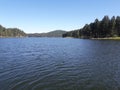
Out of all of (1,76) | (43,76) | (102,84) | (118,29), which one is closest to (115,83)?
(102,84)

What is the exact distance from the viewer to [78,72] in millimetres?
19500

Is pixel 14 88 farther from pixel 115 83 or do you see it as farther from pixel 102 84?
pixel 115 83

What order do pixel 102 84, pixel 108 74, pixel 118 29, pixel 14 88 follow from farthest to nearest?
1. pixel 118 29
2. pixel 108 74
3. pixel 102 84
4. pixel 14 88

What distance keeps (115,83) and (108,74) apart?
11.9ft

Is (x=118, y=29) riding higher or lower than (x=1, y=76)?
higher

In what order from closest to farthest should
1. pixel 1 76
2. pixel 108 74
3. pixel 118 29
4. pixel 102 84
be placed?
pixel 102 84
pixel 1 76
pixel 108 74
pixel 118 29

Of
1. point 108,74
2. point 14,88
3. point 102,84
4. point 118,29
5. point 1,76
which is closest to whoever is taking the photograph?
point 14,88

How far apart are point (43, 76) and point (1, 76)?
461 centimetres

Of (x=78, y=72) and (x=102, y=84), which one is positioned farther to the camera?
(x=78, y=72)

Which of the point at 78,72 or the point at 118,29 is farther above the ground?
the point at 118,29

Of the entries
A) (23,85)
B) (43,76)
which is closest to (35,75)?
(43,76)

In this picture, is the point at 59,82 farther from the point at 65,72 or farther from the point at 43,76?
the point at 65,72

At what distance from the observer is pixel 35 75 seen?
59.2 ft

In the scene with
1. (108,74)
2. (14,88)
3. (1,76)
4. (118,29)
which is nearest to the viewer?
(14,88)
